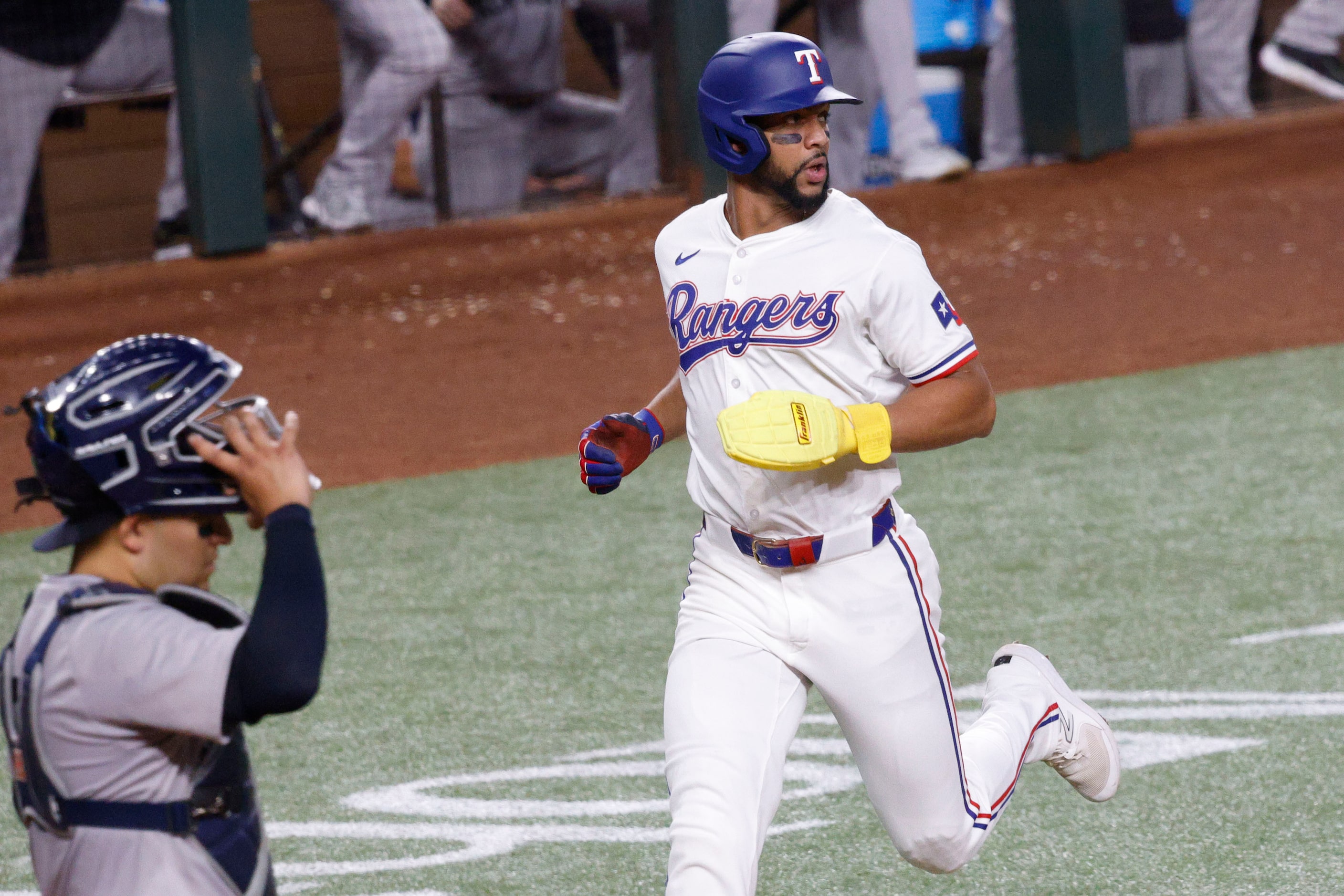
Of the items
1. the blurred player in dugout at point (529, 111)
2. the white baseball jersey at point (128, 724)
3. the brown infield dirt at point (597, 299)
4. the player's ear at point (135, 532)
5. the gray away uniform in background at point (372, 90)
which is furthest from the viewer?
the blurred player in dugout at point (529, 111)

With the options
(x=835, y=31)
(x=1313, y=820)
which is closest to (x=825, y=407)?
(x=1313, y=820)

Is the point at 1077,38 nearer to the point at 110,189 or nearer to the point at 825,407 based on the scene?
the point at 110,189

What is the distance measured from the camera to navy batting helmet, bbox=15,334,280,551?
2098mm

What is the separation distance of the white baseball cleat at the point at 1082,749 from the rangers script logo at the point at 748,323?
0.93 meters

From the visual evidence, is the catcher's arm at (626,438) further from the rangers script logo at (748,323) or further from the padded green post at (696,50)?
the padded green post at (696,50)

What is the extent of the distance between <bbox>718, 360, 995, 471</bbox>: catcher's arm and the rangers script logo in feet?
0.35

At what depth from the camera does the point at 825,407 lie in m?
2.91

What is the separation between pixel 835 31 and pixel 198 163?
11.3 feet

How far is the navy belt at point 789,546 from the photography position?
3.04 meters

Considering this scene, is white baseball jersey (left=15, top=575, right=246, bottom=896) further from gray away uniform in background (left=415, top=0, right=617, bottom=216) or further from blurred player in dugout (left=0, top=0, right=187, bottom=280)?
gray away uniform in background (left=415, top=0, right=617, bottom=216)

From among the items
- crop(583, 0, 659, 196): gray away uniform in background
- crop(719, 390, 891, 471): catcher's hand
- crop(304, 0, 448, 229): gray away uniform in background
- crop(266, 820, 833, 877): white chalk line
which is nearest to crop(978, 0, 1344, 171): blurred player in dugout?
crop(583, 0, 659, 196): gray away uniform in background

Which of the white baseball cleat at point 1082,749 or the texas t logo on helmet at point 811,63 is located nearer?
the texas t logo on helmet at point 811,63

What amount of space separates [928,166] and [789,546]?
7.47 meters

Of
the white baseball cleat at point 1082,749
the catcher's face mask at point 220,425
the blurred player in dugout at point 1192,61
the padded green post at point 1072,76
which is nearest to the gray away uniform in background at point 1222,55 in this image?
the blurred player in dugout at point 1192,61
